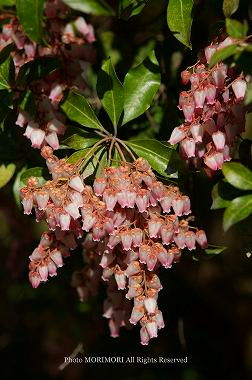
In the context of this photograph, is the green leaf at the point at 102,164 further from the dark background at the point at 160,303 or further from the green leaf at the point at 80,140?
the dark background at the point at 160,303

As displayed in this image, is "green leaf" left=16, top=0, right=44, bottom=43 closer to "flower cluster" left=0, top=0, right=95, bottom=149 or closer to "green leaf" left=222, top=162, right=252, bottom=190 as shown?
"flower cluster" left=0, top=0, right=95, bottom=149

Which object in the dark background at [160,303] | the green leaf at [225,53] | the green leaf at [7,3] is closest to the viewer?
the green leaf at [225,53]

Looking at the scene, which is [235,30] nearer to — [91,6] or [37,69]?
[91,6]

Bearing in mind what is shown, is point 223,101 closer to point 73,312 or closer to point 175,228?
point 175,228

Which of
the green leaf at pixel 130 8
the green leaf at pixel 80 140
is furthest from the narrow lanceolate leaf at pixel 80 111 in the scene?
the green leaf at pixel 130 8

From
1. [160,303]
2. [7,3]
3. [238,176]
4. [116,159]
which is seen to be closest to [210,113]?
[238,176]

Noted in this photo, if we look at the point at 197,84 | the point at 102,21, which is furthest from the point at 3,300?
the point at 197,84

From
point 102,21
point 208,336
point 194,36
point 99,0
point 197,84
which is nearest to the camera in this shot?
point 197,84
